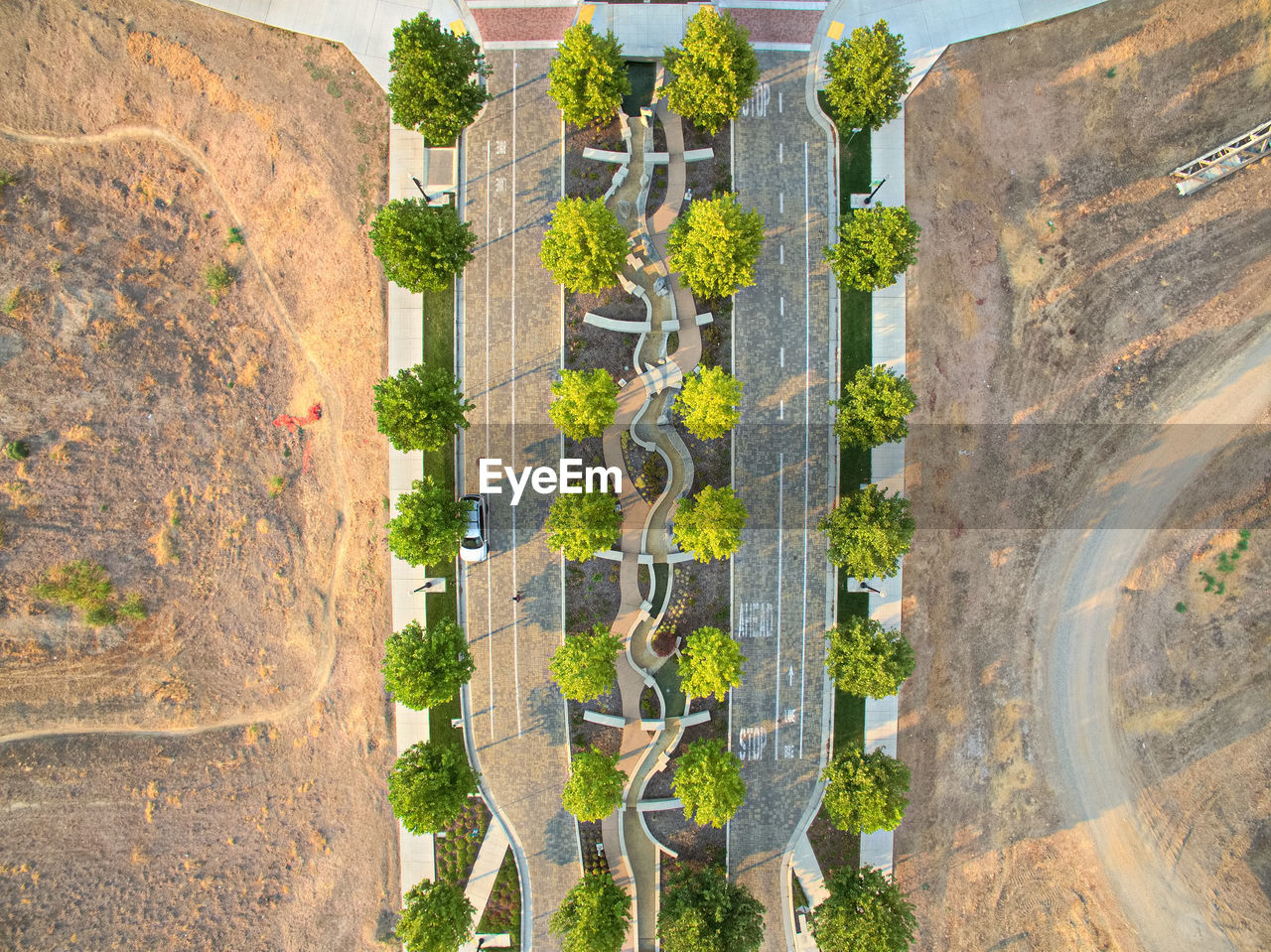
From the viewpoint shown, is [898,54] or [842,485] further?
[842,485]

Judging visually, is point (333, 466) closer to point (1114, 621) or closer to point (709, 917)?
point (709, 917)

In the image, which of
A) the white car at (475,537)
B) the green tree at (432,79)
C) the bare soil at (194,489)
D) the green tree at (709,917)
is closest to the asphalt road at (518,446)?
the white car at (475,537)

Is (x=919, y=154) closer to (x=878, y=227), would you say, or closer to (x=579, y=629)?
(x=878, y=227)

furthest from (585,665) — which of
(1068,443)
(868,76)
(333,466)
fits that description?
(868,76)

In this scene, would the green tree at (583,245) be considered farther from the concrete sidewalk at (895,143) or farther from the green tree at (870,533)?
the green tree at (870,533)

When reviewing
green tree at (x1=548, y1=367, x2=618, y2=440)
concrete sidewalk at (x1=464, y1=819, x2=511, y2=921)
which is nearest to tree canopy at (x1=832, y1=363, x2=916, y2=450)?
green tree at (x1=548, y1=367, x2=618, y2=440)

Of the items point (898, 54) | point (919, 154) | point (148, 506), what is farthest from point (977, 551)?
point (148, 506)

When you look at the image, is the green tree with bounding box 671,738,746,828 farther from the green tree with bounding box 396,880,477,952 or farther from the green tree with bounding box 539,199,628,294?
the green tree with bounding box 539,199,628,294
